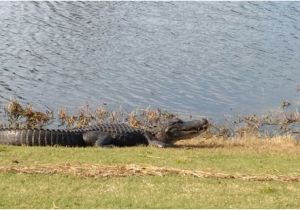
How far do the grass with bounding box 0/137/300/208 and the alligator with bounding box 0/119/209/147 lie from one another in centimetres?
105

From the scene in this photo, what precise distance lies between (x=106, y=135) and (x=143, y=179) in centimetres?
433

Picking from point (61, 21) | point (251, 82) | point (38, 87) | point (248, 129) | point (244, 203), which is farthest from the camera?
point (61, 21)

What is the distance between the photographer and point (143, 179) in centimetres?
845

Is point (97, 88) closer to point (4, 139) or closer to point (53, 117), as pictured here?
point (53, 117)

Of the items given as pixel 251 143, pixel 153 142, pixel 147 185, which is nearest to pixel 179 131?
pixel 153 142

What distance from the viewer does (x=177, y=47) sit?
26.7 meters

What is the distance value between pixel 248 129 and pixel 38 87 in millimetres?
8373

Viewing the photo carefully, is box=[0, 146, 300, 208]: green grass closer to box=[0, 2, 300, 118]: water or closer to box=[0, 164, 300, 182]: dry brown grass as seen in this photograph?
box=[0, 164, 300, 182]: dry brown grass

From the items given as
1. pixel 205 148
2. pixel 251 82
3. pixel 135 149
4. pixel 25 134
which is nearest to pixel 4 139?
pixel 25 134

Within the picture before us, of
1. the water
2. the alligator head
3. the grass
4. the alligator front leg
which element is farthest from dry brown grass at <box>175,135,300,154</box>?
the water

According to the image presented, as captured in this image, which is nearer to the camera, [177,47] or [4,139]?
[4,139]

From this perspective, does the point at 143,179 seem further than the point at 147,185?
Yes

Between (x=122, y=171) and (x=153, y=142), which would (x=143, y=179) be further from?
(x=153, y=142)

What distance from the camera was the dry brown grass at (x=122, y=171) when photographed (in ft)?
28.4
